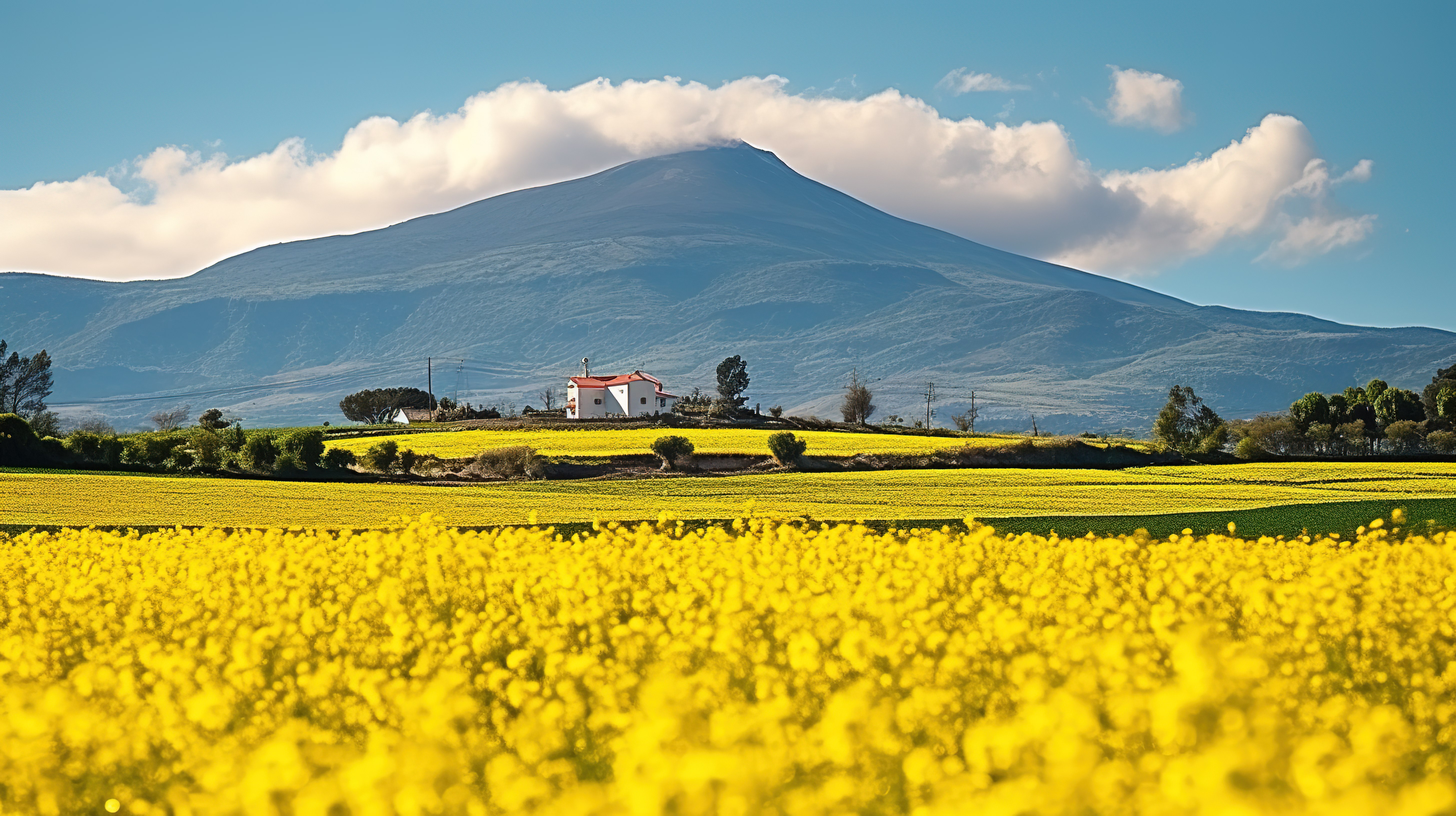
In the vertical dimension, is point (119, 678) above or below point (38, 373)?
below

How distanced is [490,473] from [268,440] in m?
8.08

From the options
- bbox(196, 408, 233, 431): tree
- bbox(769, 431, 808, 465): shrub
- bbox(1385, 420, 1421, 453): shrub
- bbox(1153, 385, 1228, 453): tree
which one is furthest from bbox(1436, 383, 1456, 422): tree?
bbox(196, 408, 233, 431): tree

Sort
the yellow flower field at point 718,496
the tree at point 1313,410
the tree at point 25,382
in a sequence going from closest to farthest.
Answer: the yellow flower field at point 718,496, the tree at point 1313,410, the tree at point 25,382

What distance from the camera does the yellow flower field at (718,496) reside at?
26.1m

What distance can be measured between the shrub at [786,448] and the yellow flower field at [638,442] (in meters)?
1.95

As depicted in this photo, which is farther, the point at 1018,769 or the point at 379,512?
the point at 379,512

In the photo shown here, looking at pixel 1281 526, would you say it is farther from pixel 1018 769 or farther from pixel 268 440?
pixel 268 440

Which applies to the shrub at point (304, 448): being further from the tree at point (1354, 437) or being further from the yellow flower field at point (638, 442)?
the tree at point (1354, 437)

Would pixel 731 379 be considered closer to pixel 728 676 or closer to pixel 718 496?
pixel 718 496

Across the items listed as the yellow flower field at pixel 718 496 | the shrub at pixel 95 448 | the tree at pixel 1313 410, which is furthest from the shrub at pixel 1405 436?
the shrub at pixel 95 448

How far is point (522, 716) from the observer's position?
6312 millimetres

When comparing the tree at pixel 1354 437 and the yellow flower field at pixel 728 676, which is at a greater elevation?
the tree at pixel 1354 437

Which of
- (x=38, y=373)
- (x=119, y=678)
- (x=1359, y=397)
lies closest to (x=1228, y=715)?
(x=119, y=678)

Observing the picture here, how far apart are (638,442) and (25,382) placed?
70931mm
